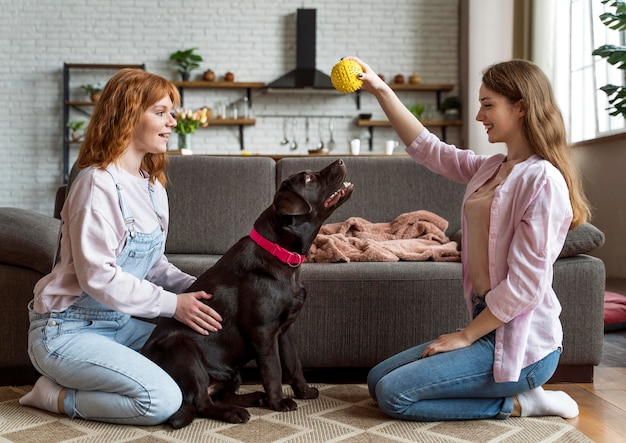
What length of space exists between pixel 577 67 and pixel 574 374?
13.1 feet

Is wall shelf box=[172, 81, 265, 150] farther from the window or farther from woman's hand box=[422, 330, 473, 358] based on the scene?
woman's hand box=[422, 330, 473, 358]

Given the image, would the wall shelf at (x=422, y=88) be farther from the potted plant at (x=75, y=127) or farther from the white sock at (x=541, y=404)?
the white sock at (x=541, y=404)

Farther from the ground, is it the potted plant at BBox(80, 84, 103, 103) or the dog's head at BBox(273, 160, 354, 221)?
the potted plant at BBox(80, 84, 103, 103)

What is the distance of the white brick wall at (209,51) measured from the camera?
780 centimetres

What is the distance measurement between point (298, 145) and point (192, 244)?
16.4ft

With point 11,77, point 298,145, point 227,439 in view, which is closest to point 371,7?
point 298,145

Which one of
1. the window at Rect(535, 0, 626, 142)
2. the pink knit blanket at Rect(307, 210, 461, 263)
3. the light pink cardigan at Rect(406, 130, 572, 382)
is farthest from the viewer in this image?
the window at Rect(535, 0, 626, 142)

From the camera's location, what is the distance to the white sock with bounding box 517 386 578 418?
2137mm

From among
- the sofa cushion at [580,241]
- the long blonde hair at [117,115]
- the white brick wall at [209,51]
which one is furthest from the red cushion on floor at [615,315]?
the white brick wall at [209,51]

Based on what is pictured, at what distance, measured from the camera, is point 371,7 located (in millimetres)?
8055

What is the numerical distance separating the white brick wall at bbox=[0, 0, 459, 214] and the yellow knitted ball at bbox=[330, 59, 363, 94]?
5817 millimetres

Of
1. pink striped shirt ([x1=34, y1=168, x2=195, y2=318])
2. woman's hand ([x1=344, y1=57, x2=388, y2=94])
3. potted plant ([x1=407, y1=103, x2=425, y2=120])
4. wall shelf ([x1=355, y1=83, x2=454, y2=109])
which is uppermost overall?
wall shelf ([x1=355, y1=83, x2=454, y2=109])

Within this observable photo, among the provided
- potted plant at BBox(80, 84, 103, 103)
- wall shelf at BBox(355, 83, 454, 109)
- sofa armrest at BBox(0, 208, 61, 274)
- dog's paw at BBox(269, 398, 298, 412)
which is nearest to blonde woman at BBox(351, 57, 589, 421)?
dog's paw at BBox(269, 398, 298, 412)

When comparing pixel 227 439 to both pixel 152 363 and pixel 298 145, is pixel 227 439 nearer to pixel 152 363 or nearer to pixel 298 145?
pixel 152 363
